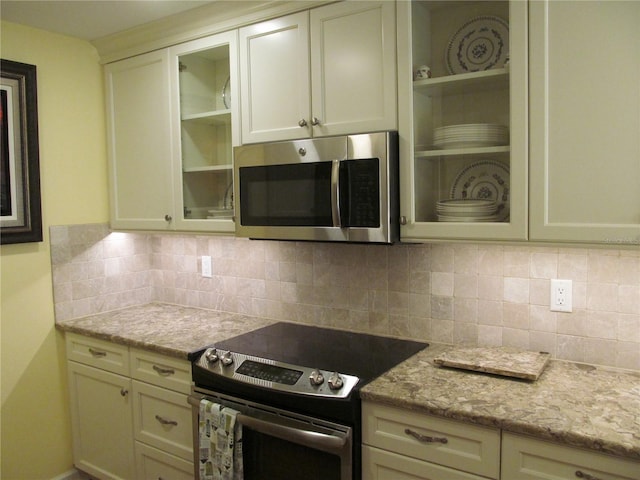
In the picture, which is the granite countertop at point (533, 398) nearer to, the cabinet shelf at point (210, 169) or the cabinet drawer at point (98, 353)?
the cabinet drawer at point (98, 353)

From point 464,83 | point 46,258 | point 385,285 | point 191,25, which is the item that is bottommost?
point 385,285

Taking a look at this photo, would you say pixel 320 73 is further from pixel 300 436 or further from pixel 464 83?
pixel 300 436

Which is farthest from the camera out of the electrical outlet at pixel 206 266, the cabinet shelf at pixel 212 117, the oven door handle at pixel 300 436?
the electrical outlet at pixel 206 266

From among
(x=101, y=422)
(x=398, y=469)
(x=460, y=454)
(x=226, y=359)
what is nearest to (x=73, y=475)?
(x=101, y=422)

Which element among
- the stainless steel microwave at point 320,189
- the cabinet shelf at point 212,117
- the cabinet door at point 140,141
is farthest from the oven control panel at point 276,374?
the cabinet shelf at point 212,117

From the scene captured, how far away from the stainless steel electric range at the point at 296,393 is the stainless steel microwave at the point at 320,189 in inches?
18.2

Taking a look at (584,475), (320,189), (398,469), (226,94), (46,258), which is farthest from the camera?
(46,258)

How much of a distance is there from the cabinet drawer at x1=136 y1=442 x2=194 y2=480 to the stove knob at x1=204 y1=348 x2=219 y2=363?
509 millimetres

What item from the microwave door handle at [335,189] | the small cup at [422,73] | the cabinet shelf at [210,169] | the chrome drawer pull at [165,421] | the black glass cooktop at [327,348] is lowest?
the chrome drawer pull at [165,421]

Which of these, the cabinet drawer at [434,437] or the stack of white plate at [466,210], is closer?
the cabinet drawer at [434,437]

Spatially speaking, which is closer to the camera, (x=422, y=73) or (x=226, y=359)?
(x=422, y=73)

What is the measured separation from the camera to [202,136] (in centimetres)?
253

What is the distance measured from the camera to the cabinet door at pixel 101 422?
2482mm

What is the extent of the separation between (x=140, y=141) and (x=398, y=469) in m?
2.00
